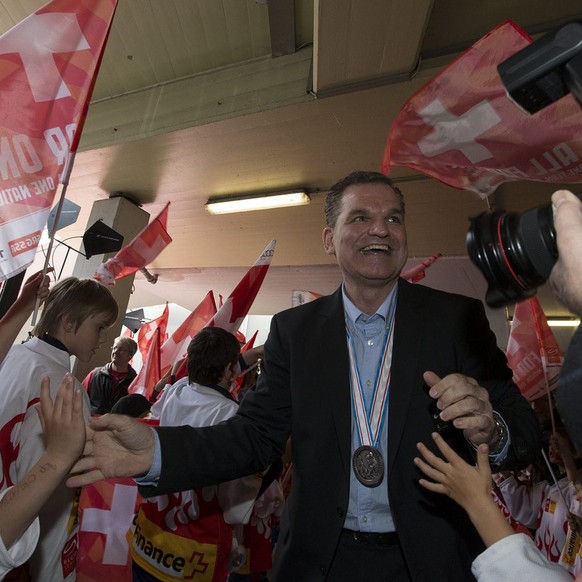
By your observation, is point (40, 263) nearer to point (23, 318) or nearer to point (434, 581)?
point (23, 318)

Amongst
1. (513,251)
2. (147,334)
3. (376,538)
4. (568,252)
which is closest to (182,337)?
(147,334)

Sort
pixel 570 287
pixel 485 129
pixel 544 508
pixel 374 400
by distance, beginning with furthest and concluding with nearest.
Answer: pixel 544 508 → pixel 485 129 → pixel 374 400 → pixel 570 287

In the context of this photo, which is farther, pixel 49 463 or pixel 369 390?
pixel 369 390

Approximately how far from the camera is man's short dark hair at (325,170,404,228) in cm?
165

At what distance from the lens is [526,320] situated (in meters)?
3.43

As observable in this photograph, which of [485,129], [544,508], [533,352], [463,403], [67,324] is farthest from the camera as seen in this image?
[533,352]

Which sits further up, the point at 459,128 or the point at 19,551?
the point at 459,128

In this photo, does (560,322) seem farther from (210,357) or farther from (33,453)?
(33,453)

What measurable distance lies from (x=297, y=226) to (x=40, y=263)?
208 inches

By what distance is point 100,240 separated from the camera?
3998mm

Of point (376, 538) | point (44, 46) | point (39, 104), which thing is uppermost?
point (44, 46)

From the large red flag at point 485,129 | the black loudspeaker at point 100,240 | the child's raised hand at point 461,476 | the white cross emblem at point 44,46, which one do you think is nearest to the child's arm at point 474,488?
the child's raised hand at point 461,476

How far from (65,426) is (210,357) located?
1352 millimetres

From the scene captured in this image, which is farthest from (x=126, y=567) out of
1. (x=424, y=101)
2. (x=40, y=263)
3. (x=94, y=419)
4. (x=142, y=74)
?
(x=40, y=263)
